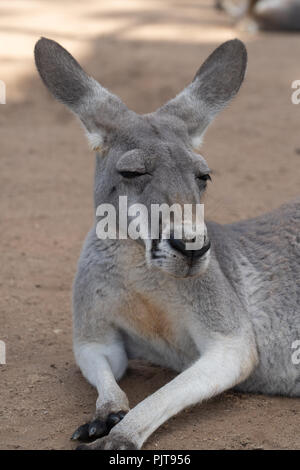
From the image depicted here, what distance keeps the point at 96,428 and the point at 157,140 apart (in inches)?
54.1

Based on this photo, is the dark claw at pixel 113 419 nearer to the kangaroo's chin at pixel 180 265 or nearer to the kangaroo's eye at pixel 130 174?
the kangaroo's chin at pixel 180 265

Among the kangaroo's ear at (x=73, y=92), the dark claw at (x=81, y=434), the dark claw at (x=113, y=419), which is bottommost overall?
the dark claw at (x=81, y=434)

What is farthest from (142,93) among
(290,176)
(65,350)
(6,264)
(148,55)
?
(65,350)

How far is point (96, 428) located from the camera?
3.59 metres

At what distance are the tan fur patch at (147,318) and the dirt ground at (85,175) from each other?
1.20ft

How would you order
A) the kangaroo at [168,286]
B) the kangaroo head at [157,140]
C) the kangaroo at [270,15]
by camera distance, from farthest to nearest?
the kangaroo at [270,15], the kangaroo at [168,286], the kangaroo head at [157,140]

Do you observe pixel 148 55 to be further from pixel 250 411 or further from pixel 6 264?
pixel 250 411

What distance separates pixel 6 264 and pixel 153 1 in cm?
1339

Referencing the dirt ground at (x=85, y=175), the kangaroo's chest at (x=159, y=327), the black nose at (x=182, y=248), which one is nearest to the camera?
the black nose at (x=182, y=248)

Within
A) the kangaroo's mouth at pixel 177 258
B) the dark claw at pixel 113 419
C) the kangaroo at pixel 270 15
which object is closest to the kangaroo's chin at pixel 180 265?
the kangaroo's mouth at pixel 177 258

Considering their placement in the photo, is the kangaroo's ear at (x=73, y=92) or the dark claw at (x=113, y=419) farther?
the kangaroo's ear at (x=73, y=92)

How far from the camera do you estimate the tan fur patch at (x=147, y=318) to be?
13.1ft

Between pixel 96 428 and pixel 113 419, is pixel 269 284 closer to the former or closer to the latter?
pixel 113 419

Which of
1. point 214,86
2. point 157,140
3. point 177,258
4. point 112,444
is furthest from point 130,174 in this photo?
point 112,444
